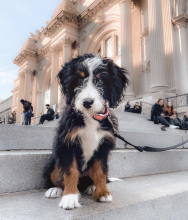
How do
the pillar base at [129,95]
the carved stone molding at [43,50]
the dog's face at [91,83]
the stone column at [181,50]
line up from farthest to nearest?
1. the carved stone molding at [43,50]
2. the pillar base at [129,95]
3. the stone column at [181,50]
4. the dog's face at [91,83]

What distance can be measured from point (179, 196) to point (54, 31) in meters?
26.1

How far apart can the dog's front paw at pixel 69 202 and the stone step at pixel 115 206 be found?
4 cm

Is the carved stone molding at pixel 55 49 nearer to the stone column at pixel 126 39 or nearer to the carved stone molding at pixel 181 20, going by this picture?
the stone column at pixel 126 39

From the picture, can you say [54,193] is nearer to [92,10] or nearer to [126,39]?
[126,39]

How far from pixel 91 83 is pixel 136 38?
56.8 ft

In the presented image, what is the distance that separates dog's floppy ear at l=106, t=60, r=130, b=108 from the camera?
1.86m

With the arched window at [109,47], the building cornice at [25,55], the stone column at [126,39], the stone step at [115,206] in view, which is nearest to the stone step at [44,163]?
the stone step at [115,206]

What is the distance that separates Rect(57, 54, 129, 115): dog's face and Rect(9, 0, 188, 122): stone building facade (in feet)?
18.0

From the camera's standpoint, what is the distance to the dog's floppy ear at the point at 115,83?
186 centimetres

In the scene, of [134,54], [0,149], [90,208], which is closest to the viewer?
[90,208]

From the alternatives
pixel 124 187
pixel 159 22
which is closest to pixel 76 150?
pixel 124 187

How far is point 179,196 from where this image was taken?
1.90 metres

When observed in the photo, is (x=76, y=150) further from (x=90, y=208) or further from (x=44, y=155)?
(x=44, y=155)

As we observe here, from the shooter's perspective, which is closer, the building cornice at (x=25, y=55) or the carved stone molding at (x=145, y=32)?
the carved stone molding at (x=145, y=32)
